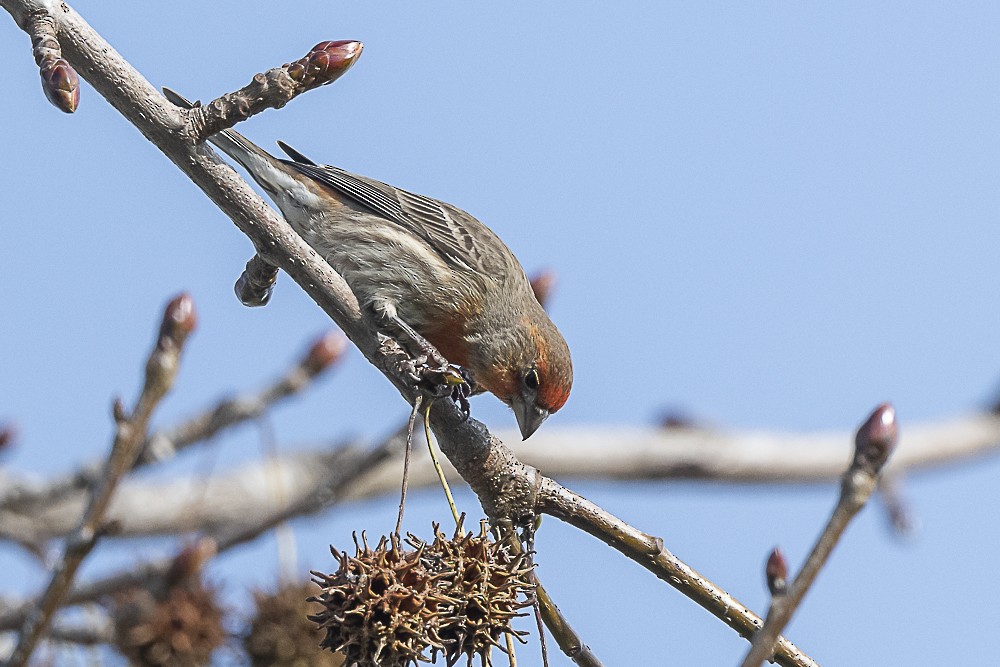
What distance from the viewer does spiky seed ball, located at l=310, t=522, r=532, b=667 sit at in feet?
11.6

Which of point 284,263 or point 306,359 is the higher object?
point 306,359

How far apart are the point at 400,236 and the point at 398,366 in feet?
8.02

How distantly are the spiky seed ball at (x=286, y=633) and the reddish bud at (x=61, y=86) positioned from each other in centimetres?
245

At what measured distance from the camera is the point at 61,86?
13.0 feet

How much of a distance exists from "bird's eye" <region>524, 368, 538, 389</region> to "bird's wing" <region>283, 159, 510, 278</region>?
28.8 inches

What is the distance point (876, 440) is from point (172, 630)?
3.54 metres

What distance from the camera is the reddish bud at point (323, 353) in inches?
270

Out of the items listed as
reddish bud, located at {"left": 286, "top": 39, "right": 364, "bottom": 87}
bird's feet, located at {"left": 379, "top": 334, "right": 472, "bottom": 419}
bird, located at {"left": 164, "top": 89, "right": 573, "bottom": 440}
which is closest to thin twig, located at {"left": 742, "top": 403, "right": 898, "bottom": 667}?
bird's feet, located at {"left": 379, "top": 334, "right": 472, "bottom": 419}

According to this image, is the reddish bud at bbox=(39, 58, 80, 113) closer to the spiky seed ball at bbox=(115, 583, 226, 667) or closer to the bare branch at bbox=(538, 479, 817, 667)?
the bare branch at bbox=(538, 479, 817, 667)

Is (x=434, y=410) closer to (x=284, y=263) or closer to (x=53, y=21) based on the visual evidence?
(x=284, y=263)

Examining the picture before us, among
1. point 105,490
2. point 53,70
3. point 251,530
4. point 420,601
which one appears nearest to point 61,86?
point 53,70

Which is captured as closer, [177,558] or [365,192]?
[177,558]

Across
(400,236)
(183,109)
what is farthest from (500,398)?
(183,109)

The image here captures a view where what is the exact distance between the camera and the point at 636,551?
4348 millimetres
